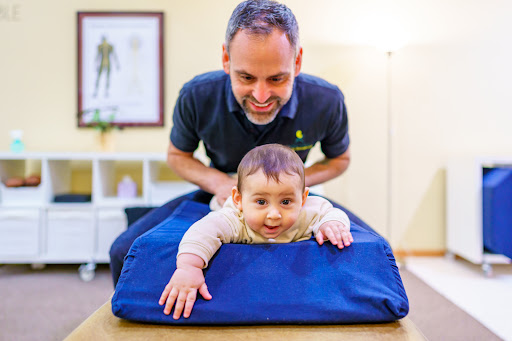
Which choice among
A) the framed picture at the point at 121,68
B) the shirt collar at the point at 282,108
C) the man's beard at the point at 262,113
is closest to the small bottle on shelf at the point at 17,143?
the framed picture at the point at 121,68

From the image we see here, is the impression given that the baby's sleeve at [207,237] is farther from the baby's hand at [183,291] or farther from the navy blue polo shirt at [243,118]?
the navy blue polo shirt at [243,118]

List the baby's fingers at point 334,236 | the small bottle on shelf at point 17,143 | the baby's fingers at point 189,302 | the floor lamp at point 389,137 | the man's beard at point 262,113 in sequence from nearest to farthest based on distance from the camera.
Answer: the baby's fingers at point 189,302, the baby's fingers at point 334,236, the man's beard at point 262,113, the small bottle on shelf at point 17,143, the floor lamp at point 389,137

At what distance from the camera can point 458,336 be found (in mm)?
1679

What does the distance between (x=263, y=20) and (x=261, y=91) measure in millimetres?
202

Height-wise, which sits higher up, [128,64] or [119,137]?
[128,64]

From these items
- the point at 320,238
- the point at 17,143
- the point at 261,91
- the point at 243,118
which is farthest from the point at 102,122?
the point at 320,238

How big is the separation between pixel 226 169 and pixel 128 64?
1.78 metres

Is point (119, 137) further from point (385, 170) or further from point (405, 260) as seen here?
point (405, 260)

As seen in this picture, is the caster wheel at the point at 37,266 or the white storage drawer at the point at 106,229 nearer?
the white storage drawer at the point at 106,229

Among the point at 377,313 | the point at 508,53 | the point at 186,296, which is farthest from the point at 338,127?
the point at 508,53

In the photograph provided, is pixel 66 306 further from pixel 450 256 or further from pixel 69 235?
pixel 450 256

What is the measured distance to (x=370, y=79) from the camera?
3033mm

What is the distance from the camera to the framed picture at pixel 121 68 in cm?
300

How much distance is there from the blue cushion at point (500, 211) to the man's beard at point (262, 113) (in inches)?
70.7
